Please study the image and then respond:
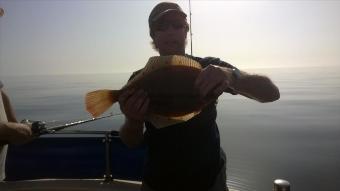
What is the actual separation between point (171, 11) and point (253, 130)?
35.3 metres

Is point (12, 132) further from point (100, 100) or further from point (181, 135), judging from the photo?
Result: point (181, 135)

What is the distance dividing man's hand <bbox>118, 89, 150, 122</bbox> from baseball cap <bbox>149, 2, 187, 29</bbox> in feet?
2.53

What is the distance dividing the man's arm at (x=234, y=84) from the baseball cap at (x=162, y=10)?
830 mm

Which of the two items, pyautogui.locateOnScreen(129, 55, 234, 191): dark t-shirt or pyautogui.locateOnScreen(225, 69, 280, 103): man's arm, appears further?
pyautogui.locateOnScreen(129, 55, 234, 191): dark t-shirt

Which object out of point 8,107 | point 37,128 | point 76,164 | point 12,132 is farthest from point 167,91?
point 76,164

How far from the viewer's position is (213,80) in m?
2.38

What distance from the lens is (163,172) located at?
9.71ft

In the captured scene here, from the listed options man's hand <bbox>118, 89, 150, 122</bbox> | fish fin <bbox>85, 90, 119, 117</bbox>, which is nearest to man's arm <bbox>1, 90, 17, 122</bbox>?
fish fin <bbox>85, 90, 119, 117</bbox>

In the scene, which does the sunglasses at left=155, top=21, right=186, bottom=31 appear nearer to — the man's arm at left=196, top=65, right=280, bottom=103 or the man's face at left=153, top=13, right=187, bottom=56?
the man's face at left=153, top=13, right=187, bottom=56

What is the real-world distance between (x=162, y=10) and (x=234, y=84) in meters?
1.03

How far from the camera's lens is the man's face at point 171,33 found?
3.04m

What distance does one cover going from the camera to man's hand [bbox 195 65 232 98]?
238cm

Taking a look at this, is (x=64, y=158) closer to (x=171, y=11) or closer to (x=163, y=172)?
(x=163, y=172)

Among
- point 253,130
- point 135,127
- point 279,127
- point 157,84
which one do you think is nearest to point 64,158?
point 135,127
